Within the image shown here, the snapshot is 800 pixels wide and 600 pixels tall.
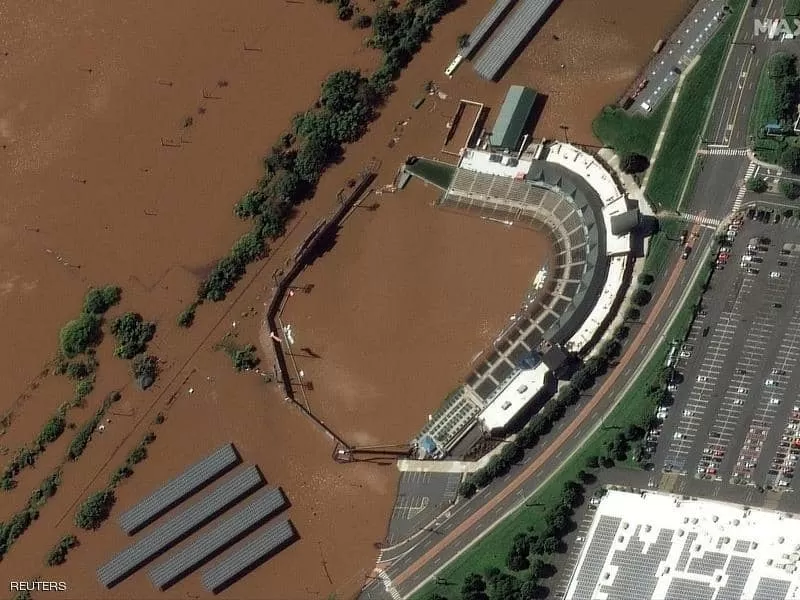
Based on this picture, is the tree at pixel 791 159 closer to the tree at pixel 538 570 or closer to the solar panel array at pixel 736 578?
the solar panel array at pixel 736 578

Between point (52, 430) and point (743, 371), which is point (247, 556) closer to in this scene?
point (52, 430)

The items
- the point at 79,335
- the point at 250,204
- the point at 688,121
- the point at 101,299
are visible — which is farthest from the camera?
the point at 101,299

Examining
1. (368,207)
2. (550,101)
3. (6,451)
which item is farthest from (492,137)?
(6,451)

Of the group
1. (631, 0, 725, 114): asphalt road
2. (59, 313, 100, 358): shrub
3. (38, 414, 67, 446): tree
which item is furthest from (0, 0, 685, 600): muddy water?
(631, 0, 725, 114): asphalt road

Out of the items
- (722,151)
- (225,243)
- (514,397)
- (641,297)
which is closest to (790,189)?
(722,151)

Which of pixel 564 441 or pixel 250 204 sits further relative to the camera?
pixel 250 204

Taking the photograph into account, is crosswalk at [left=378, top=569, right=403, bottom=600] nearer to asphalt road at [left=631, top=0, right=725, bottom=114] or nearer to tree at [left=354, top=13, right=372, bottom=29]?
asphalt road at [left=631, top=0, right=725, bottom=114]

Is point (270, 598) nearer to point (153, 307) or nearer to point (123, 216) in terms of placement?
point (153, 307)
